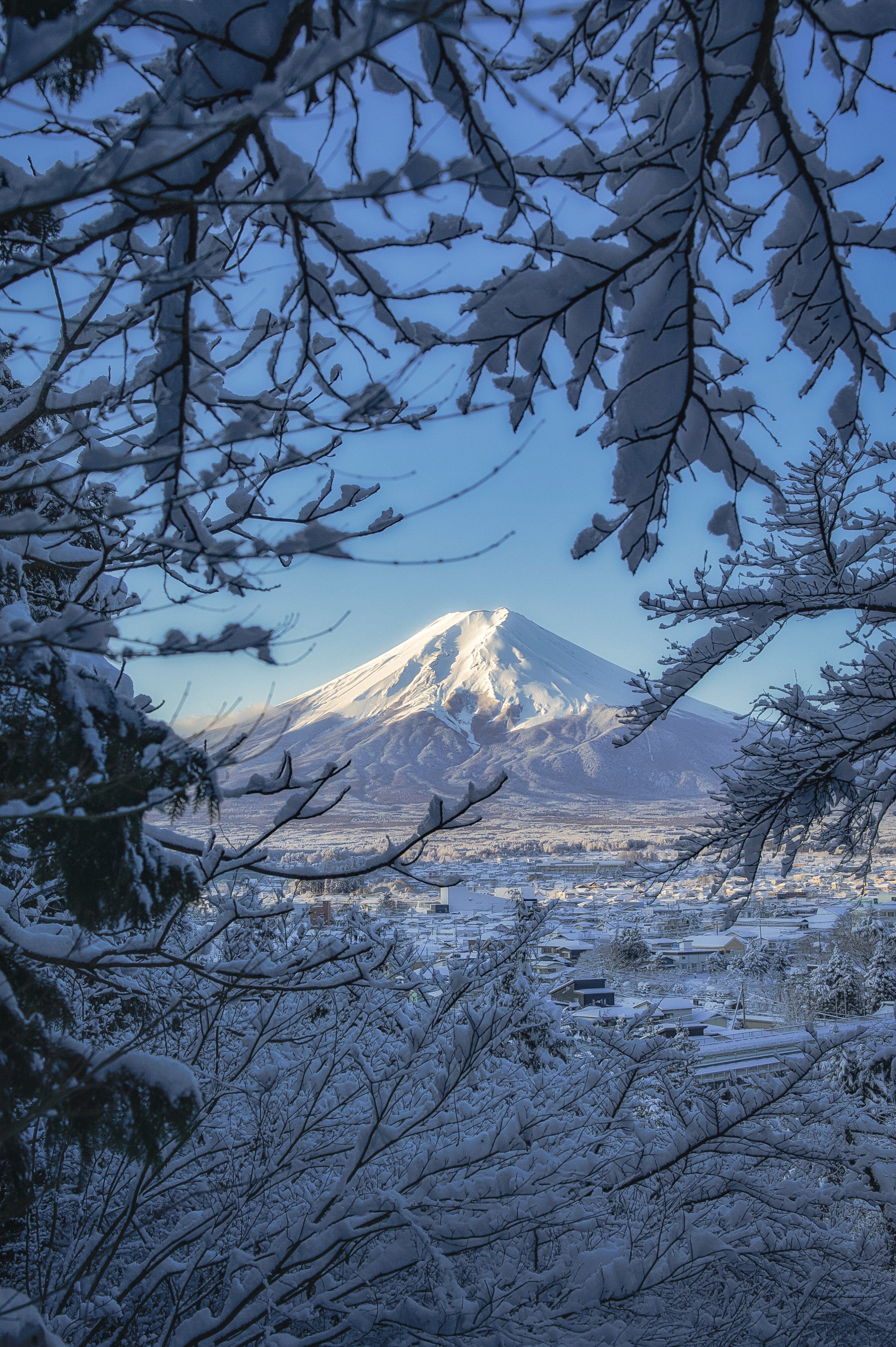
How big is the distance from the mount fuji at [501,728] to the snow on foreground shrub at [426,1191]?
34.5 m

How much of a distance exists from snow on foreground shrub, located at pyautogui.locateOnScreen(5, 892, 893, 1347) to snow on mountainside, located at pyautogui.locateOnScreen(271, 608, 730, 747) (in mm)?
64847

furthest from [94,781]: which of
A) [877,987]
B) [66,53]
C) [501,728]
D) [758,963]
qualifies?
[501,728]

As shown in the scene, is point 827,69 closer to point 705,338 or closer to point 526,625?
point 705,338

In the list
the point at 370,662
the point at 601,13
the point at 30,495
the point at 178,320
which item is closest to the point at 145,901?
the point at 178,320

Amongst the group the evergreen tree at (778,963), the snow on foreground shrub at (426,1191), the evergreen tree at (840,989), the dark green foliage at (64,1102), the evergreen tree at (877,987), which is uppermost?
the dark green foliage at (64,1102)

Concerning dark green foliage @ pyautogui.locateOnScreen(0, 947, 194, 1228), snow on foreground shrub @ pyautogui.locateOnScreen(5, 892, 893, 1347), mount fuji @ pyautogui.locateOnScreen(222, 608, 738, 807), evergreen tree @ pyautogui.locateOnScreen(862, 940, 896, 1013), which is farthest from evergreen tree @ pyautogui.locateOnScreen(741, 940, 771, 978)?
dark green foliage @ pyautogui.locateOnScreen(0, 947, 194, 1228)

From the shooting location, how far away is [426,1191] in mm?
3236

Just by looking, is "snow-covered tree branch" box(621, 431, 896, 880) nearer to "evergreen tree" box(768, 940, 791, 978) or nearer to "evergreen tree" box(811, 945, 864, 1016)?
"evergreen tree" box(811, 945, 864, 1016)

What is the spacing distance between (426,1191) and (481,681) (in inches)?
4420

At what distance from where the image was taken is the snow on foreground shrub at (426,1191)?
2969 mm

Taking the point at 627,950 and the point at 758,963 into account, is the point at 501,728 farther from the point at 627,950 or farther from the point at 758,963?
the point at 627,950

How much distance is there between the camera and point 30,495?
3779mm

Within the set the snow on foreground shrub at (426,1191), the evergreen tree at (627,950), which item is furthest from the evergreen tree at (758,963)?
the snow on foreground shrub at (426,1191)

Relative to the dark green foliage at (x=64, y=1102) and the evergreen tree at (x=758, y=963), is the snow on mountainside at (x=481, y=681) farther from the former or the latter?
the dark green foliage at (x=64, y=1102)
